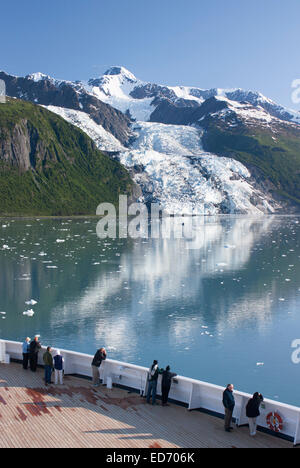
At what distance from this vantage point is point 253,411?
13.1 m

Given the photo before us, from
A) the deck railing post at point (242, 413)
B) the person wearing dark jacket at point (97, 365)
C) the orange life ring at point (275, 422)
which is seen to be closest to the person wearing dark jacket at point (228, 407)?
the deck railing post at point (242, 413)

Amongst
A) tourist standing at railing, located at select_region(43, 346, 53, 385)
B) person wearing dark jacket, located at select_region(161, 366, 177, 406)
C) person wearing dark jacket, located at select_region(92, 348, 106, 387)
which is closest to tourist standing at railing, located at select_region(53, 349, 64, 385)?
tourist standing at railing, located at select_region(43, 346, 53, 385)

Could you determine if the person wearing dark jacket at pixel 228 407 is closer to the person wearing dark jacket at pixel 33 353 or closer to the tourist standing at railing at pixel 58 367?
the tourist standing at railing at pixel 58 367

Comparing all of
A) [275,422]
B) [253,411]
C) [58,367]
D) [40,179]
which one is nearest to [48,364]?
[58,367]

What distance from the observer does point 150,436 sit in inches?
502

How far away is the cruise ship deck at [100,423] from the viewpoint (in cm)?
1233

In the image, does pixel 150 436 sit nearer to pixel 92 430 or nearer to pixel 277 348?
pixel 92 430

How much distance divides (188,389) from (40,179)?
564 ft

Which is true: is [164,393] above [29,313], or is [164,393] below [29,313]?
above

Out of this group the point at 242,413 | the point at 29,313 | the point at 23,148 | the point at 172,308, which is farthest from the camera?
the point at 23,148

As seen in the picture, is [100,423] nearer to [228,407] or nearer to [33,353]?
[228,407]

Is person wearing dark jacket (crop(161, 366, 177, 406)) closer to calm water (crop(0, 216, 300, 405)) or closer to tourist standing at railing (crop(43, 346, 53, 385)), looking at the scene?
tourist standing at railing (crop(43, 346, 53, 385))
